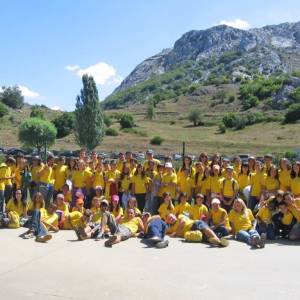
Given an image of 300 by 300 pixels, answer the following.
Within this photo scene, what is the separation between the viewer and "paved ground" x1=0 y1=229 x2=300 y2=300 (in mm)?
6469

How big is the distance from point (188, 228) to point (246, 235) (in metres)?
1.21

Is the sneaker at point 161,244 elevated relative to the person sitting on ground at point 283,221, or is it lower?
lower

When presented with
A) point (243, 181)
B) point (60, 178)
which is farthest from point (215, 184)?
point (60, 178)

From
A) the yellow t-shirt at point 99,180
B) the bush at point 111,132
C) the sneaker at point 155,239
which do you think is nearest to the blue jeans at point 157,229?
the sneaker at point 155,239

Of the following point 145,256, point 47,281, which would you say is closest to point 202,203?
point 145,256

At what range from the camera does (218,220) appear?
10.3 meters

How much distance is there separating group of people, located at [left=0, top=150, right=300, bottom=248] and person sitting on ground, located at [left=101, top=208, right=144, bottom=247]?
20mm

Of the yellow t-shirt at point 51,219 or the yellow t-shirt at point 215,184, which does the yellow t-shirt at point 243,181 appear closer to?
the yellow t-shirt at point 215,184

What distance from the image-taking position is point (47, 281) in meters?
6.98

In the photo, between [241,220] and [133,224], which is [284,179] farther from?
[133,224]

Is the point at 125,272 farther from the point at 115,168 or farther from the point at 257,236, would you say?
the point at 115,168

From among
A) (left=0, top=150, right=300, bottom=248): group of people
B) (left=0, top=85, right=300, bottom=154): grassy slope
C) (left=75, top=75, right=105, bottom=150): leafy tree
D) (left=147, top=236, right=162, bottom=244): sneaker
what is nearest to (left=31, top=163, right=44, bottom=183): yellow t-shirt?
(left=0, top=150, right=300, bottom=248): group of people

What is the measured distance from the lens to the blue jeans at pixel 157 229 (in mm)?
9688

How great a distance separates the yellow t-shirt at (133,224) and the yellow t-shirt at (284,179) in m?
3.24
